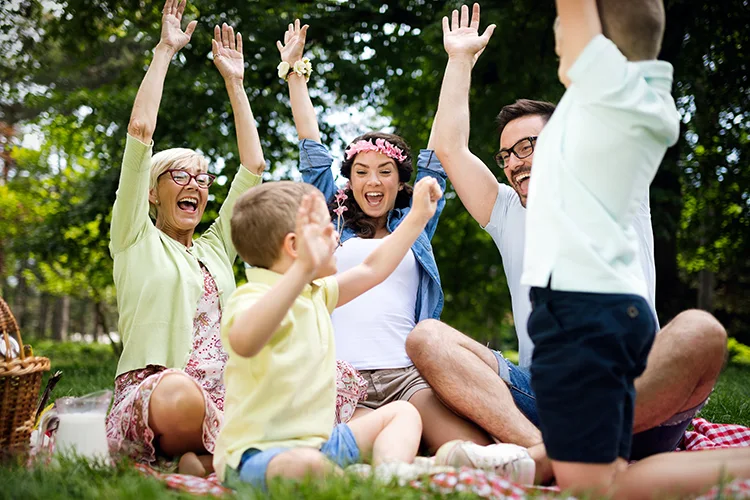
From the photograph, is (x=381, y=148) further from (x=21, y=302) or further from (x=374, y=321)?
(x=21, y=302)

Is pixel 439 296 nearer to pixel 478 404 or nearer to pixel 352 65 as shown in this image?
pixel 478 404

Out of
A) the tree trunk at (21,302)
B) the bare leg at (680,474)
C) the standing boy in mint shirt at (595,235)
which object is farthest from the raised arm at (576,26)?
the tree trunk at (21,302)

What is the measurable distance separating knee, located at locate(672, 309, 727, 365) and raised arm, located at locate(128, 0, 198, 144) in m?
2.18

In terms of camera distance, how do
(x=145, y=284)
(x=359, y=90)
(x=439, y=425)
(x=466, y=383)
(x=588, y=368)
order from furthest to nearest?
(x=359, y=90), (x=145, y=284), (x=439, y=425), (x=466, y=383), (x=588, y=368)

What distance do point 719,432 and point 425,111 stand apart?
22.1ft

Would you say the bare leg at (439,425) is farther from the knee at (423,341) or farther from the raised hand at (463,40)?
the raised hand at (463,40)

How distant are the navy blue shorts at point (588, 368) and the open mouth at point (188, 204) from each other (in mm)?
1874

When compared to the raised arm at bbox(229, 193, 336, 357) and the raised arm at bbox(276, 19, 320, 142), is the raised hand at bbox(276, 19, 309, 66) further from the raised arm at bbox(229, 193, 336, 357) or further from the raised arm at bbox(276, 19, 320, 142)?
the raised arm at bbox(229, 193, 336, 357)

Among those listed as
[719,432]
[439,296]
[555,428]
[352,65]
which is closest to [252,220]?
[555,428]

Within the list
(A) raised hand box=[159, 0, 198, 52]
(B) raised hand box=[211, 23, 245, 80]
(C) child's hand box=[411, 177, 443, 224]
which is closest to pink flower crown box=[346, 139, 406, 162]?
(B) raised hand box=[211, 23, 245, 80]

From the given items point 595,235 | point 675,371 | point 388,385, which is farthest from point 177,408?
point 675,371

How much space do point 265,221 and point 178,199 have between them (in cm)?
119

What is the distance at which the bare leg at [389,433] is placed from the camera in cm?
231

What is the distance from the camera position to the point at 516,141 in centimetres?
315
